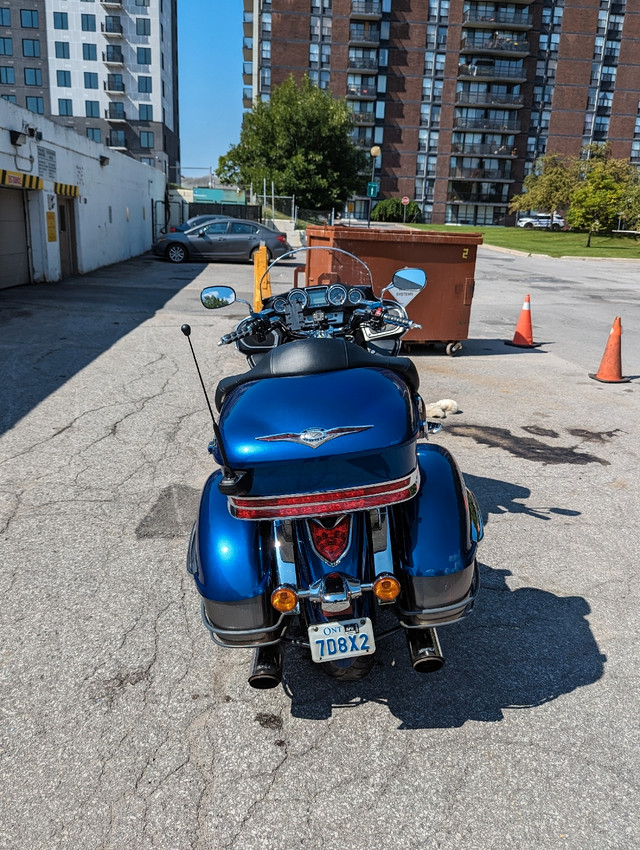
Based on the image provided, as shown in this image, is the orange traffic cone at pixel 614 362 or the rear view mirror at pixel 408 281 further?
the orange traffic cone at pixel 614 362

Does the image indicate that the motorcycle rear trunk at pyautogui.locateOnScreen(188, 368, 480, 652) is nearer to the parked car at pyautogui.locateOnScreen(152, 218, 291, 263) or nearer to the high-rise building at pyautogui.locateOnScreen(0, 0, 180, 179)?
the parked car at pyautogui.locateOnScreen(152, 218, 291, 263)

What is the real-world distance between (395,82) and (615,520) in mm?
72458

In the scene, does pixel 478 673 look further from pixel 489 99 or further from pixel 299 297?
pixel 489 99

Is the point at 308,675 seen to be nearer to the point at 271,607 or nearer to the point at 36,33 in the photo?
the point at 271,607

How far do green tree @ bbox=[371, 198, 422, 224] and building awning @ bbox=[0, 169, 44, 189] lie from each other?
178 feet

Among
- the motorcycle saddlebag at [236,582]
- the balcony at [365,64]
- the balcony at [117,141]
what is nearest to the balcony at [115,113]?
the balcony at [117,141]

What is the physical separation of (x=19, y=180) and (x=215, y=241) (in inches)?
405

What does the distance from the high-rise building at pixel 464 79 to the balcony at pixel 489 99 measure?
10 cm

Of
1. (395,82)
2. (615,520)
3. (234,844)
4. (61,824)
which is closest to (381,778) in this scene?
(234,844)

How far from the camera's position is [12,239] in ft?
48.2

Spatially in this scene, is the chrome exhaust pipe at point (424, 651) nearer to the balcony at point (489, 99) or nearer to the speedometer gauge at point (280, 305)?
the speedometer gauge at point (280, 305)

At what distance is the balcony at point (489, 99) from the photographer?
6869 cm

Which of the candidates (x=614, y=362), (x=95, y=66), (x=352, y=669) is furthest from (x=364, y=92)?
(x=352, y=669)

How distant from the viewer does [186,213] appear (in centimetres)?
3703
